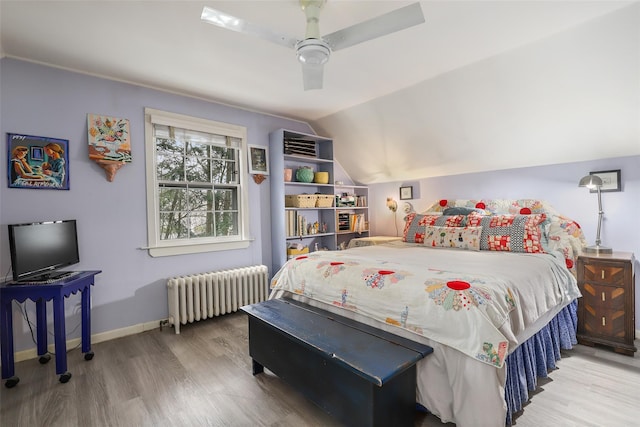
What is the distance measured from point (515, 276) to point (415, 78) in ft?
6.62

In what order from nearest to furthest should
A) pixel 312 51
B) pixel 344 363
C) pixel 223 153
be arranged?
pixel 344 363 → pixel 312 51 → pixel 223 153

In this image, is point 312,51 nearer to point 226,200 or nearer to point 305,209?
point 226,200

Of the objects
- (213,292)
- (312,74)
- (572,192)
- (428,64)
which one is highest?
(428,64)

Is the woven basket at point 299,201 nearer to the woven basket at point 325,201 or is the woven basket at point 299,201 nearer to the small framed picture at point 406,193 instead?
the woven basket at point 325,201

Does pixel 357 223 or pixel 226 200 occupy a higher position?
pixel 226 200

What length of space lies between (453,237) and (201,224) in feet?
9.03

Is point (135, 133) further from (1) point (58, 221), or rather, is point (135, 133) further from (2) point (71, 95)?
(1) point (58, 221)

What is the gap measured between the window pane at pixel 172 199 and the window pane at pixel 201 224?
0.53 ft

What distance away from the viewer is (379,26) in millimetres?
1675

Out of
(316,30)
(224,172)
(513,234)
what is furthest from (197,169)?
(513,234)

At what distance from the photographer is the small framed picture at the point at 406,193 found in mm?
4398

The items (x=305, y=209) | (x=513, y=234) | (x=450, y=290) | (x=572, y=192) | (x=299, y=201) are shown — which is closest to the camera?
(x=450, y=290)

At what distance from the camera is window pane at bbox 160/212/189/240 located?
3275mm

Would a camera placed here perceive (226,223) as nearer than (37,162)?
No
